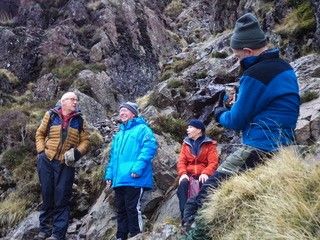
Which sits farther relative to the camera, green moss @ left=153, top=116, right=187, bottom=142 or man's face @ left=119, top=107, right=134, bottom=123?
green moss @ left=153, top=116, right=187, bottom=142

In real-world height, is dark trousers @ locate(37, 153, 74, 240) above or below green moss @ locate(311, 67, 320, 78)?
above

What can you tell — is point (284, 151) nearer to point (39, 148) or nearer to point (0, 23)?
point (39, 148)

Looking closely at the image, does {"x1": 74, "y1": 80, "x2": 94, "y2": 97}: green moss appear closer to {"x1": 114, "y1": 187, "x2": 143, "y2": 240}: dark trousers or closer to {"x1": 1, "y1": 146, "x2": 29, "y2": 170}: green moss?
{"x1": 1, "y1": 146, "x2": 29, "y2": 170}: green moss

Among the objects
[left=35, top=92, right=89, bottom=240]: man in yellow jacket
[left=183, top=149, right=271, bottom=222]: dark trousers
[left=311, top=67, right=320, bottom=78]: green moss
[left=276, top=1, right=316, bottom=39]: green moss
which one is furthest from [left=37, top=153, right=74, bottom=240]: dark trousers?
[left=276, top=1, right=316, bottom=39]: green moss

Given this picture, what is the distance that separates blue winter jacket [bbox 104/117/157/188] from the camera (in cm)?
755

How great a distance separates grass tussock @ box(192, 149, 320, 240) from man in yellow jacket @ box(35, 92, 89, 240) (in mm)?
3857

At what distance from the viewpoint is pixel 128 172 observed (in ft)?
24.8

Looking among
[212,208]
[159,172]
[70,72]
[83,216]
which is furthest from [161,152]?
[70,72]

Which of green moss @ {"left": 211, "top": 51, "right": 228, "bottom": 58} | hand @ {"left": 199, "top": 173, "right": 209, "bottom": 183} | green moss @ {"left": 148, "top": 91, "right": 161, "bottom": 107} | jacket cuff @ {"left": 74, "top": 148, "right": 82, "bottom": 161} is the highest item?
jacket cuff @ {"left": 74, "top": 148, "right": 82, "bottom": 161}

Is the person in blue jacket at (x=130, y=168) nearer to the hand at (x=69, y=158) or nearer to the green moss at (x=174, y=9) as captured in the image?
the hand at (x=69, y=158)

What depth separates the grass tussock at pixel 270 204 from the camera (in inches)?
156

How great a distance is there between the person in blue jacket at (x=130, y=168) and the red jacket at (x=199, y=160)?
0.53 meters

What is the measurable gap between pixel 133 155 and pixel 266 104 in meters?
3.19

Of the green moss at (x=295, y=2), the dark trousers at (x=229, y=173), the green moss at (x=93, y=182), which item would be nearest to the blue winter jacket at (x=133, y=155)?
the dark trousers at (x=229, y=173)
